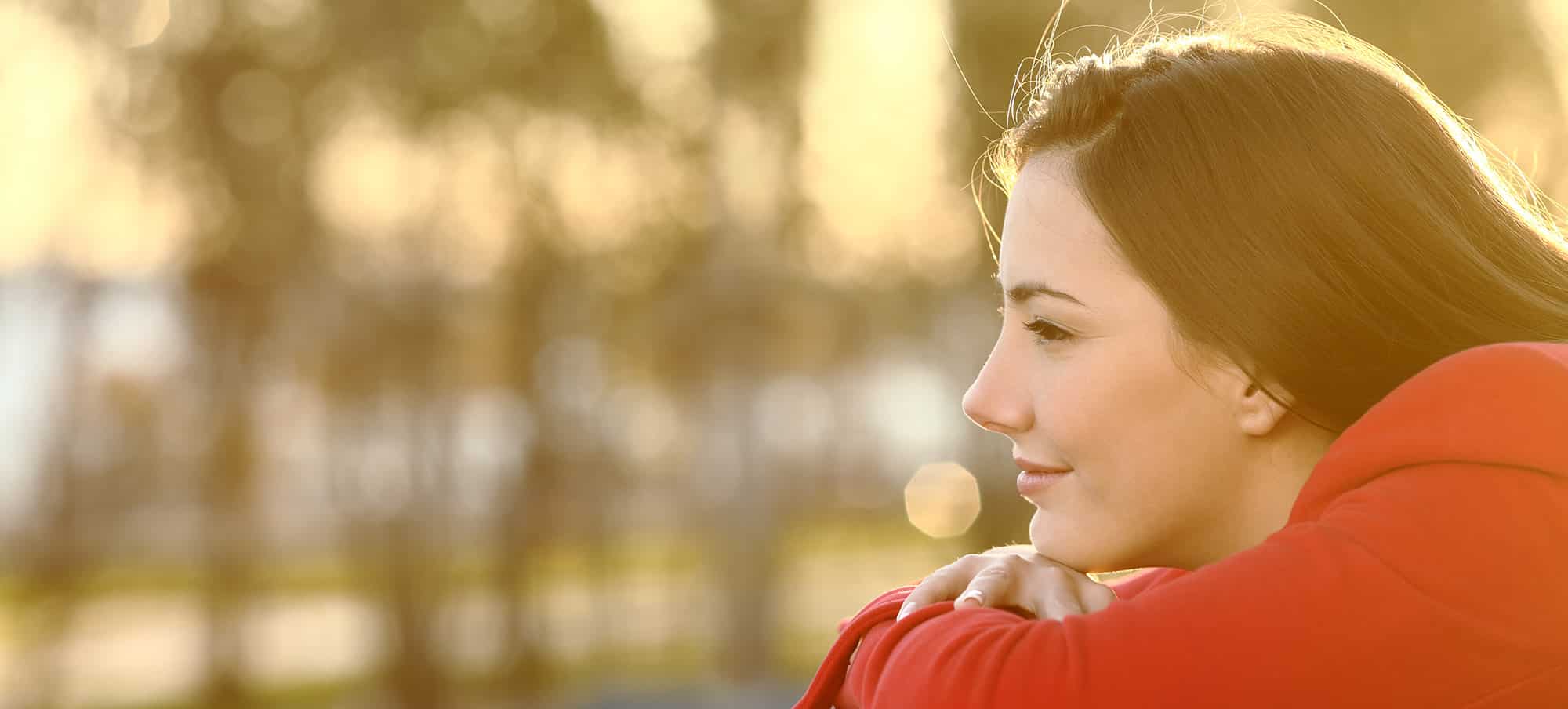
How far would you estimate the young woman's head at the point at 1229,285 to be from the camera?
149 centimetres

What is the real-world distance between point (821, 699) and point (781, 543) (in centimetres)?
1193

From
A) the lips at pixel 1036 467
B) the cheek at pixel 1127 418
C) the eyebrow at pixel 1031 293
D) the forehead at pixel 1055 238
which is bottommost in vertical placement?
the lips at pixel 1036 467

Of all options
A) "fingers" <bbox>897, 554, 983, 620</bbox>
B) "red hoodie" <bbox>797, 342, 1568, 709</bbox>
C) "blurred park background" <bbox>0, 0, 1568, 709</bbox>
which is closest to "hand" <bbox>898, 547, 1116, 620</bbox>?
"fingers" <bbox>897, 554, 983, 620</bbox>

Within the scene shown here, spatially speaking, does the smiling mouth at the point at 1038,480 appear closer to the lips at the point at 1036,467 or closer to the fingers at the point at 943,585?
the lips at the point at 1036,467

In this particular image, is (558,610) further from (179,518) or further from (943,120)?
(943,120)

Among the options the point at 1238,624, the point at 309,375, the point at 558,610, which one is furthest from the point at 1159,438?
the point at 558,610

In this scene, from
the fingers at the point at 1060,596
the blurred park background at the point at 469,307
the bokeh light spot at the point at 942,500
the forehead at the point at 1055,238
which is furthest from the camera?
the bokeh light spot at the point at 942,500

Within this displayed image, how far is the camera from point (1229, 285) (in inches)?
58.9

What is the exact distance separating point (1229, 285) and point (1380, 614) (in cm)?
46

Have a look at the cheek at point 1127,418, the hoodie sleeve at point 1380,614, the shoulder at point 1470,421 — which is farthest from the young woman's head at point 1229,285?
the hoodie sleeve at point 1380,614

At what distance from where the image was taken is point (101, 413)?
10.3 m

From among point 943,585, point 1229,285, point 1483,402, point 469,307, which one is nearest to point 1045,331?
point 1229,285

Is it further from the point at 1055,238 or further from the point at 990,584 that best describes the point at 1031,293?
the point at 990,584

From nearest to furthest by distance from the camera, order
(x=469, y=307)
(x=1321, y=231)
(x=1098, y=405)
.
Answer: (x=1321, y=231), (x=1098, y=405), (x=469, y=307)
